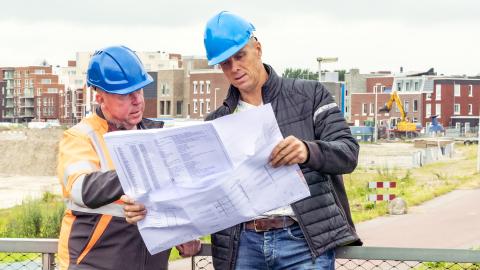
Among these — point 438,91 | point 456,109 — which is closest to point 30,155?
point 438,91

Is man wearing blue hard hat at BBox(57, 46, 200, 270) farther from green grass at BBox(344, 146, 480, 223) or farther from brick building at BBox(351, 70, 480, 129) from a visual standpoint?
brick building at BBox(351, 70, 480, 129)

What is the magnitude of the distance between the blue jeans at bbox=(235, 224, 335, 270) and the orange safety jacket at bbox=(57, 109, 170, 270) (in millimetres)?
431

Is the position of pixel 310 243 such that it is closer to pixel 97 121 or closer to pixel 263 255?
pixel 263 255

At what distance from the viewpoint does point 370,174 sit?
1578 inches

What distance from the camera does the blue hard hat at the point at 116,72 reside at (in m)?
3.32

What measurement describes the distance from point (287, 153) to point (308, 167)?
0.29 metres

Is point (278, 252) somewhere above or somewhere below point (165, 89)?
below

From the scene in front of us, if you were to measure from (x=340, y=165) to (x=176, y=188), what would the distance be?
2.14 ft

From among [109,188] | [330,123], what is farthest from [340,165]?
[109,188]

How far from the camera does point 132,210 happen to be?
3.15 metres

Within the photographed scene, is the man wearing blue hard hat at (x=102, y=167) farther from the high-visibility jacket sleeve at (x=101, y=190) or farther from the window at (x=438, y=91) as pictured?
the window at (x=438, y=91)

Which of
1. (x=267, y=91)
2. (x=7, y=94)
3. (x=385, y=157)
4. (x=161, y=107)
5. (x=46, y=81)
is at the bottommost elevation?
(x=385, y=157)

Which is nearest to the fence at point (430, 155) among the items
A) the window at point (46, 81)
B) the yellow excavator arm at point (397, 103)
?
the yellow excavator arm at point (397, 103)

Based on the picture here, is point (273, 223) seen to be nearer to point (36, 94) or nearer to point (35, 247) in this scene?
point (35, 247)
